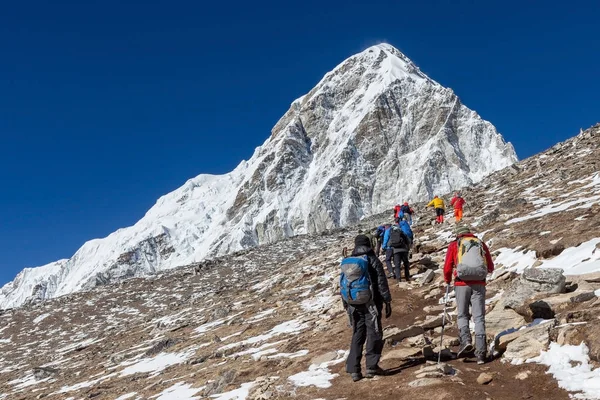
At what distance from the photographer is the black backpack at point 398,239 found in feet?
52.9

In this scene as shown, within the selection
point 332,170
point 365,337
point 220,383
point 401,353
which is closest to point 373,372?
point 365,337

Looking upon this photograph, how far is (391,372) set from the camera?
9.04 meters

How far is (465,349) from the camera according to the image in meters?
8.97

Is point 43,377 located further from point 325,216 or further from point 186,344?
point 325,216

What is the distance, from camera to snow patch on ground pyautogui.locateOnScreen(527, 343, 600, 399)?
21.6 ft

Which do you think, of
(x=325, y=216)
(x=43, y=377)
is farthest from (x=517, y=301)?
(x=325, y=216)

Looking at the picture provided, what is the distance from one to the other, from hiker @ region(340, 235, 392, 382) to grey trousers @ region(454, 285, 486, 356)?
128 cm

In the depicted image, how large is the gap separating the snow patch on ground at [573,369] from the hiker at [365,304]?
2580 millimetres

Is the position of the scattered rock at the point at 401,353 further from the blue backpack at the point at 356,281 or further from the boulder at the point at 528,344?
the boulder at the point at 528,344

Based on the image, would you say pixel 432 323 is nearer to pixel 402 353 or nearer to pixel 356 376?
pixel 402 353

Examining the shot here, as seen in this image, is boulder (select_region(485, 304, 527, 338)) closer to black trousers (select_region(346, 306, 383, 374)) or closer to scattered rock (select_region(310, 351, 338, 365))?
black trousers (select_region(346, 306, 383, 374))

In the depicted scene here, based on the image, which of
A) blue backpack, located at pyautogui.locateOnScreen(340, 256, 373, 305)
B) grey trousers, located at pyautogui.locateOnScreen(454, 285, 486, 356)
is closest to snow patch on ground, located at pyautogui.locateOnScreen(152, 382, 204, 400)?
blue backpack, located at pyautogui.locateOnScreen(340, 256, 373, 305)

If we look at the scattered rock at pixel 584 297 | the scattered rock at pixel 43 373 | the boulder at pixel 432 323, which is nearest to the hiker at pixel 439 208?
the boulder at pixel 432 323

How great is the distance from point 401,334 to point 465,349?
1.96m
